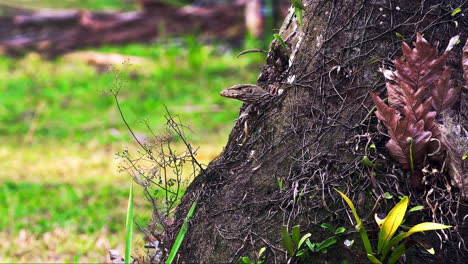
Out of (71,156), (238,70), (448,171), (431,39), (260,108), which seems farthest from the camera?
(238,70)

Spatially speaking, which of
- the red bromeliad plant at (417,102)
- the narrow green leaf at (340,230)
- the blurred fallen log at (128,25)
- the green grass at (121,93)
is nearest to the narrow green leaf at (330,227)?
the narrow green leaf at (340,230)

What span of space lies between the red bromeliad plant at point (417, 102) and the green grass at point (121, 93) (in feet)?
14.2

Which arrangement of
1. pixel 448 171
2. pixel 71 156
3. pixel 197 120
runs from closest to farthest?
pixel 448 171 < pixel 71 156 < pixel 197 120

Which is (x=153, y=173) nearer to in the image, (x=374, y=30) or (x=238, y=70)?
(x=374, y=30)

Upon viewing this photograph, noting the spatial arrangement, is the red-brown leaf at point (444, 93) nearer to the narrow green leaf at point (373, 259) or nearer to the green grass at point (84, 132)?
the narrow green leaf at point (373, 259)

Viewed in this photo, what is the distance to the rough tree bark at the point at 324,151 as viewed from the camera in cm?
194

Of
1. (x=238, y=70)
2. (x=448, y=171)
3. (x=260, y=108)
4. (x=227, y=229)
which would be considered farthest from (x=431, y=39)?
(x=238, y=70)

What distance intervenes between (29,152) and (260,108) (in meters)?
4.22

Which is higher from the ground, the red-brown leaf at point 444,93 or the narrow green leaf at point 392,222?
the red-brown leaf at point 444,93

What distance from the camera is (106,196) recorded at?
15.6 feet

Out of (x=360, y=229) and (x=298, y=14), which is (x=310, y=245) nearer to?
(x=360, y=229)

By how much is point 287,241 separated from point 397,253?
32cm

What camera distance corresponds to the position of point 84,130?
649 cm

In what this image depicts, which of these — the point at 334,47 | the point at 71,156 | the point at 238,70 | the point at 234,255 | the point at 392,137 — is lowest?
the point at 234,255
